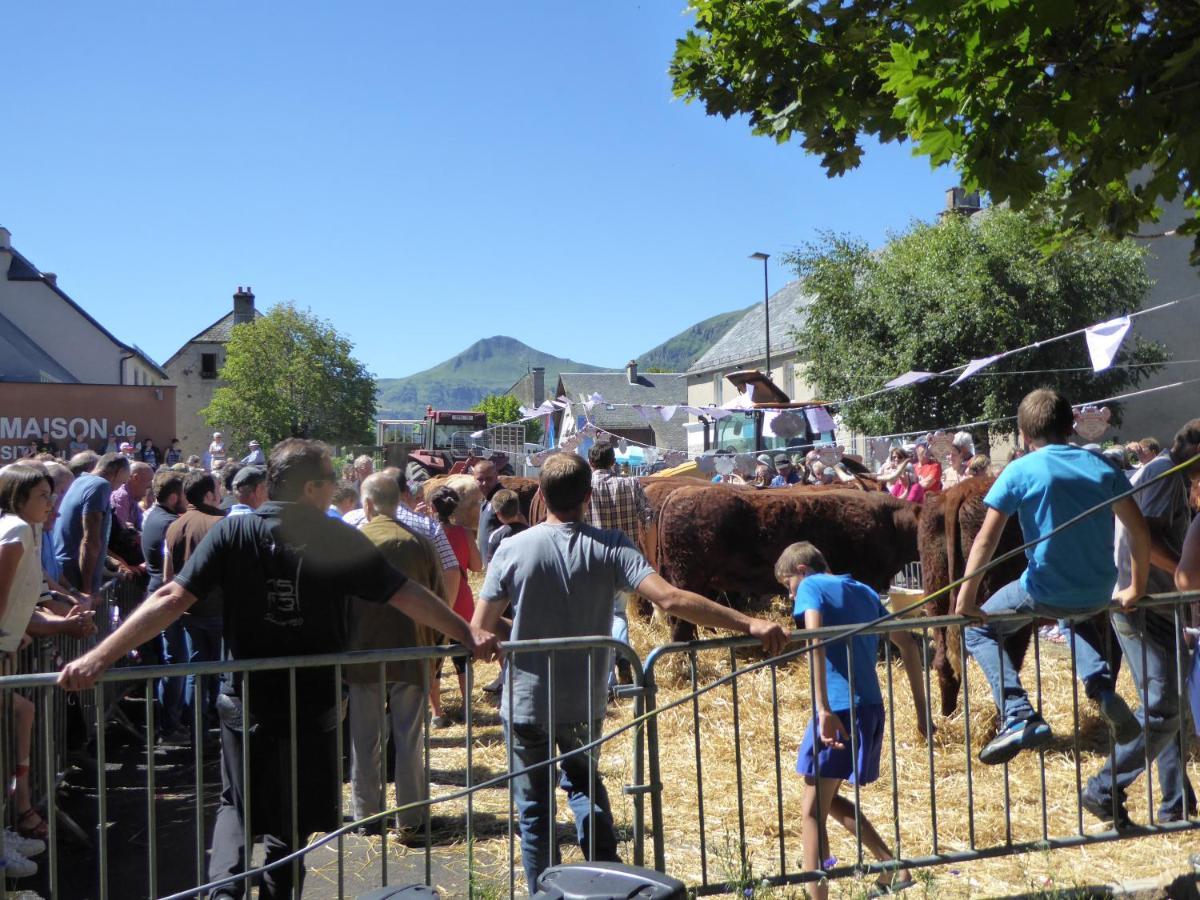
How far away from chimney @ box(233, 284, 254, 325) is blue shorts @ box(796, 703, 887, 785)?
78.2 meters

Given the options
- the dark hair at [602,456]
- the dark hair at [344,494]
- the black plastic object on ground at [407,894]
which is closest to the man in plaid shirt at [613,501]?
the dark hair at [602,456]

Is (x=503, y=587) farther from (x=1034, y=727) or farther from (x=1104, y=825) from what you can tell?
(x=1104, y=825)

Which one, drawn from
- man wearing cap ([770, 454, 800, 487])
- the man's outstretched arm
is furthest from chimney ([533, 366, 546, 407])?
the man's outstretched arm

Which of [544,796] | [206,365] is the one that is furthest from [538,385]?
[544,796]

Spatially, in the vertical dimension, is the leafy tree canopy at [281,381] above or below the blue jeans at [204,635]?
above

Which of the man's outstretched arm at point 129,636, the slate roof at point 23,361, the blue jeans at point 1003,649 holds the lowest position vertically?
the blue jeans at point 1003,649

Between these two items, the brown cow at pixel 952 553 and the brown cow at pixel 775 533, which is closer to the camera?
the brown cow at pixel 952 553

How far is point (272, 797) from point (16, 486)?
8.12ft

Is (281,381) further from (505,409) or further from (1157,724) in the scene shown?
Result: (1157,724)

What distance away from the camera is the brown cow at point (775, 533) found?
976 cm

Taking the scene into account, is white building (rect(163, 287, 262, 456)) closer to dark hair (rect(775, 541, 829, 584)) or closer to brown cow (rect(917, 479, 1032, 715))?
brown cow (rect(917, 479, 1032, 715))

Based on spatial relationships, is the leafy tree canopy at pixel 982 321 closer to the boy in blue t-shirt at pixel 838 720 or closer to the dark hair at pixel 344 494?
the dark hair at pixel 344 494

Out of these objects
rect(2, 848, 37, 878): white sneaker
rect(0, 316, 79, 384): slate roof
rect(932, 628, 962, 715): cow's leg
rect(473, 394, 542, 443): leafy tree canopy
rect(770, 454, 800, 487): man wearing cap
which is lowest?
rect(2, 848, 37, 878): white sneaker

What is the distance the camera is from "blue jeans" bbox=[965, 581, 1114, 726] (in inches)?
180
